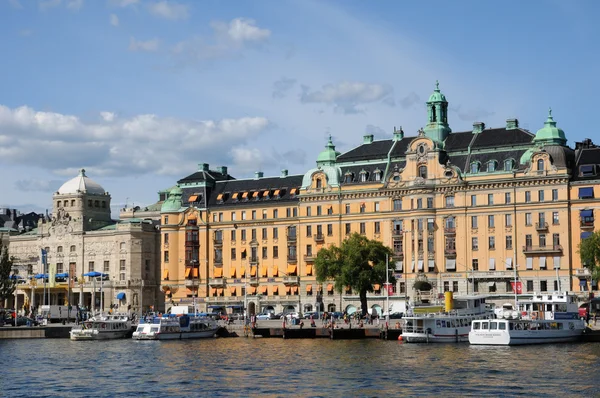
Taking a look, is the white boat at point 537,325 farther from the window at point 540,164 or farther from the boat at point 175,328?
the boat at point 175,328

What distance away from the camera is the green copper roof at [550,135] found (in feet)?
623

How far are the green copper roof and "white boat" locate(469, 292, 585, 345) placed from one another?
45989mm

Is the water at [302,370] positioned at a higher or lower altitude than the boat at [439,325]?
lower

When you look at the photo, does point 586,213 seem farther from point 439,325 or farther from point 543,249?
point 439,325

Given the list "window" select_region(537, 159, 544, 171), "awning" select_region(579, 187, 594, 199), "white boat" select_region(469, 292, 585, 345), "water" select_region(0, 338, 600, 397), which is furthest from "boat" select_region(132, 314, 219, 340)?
"awning" select_region(579, 187, 594, 199)

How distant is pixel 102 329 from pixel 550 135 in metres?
76.4

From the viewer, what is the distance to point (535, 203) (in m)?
190

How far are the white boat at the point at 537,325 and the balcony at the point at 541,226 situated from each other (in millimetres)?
39821

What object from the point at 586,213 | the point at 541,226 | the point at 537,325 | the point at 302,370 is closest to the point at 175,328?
the point at 537,325

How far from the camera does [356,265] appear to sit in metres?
186

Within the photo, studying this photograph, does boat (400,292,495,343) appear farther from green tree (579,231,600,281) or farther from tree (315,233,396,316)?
tree (315,233,396,316)

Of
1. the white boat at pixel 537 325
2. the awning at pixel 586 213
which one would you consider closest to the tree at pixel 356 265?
the awning at pixel 586 213

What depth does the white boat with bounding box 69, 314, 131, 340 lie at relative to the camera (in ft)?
548

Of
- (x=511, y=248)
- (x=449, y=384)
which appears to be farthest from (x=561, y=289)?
(x=449, y=384)
